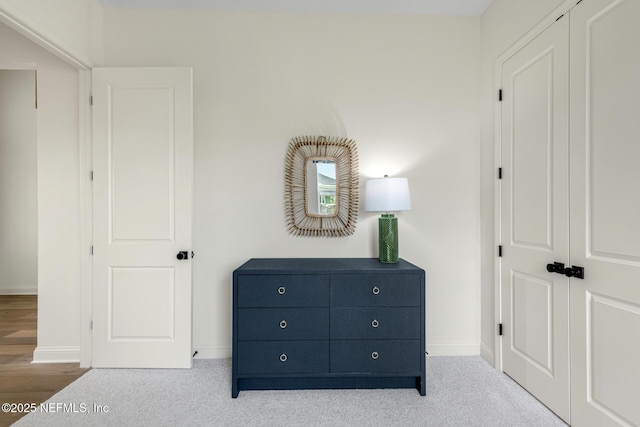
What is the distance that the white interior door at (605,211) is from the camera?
150cm

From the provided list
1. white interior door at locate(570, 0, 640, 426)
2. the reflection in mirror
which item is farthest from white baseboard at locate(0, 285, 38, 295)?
white interior door at locate(570, 0, 640, 426)

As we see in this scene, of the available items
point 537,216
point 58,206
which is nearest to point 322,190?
point 537,216

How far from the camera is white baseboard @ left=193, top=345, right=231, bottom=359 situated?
8.87ft

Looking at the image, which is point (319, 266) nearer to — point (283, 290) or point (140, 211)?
point (283, 290)

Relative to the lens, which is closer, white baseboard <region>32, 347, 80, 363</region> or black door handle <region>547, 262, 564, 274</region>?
black door handle <region>547, 262, 564, 274</region>

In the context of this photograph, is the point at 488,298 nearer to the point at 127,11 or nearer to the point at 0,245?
the point at 127,11

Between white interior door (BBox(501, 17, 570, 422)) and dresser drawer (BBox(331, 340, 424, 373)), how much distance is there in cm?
74

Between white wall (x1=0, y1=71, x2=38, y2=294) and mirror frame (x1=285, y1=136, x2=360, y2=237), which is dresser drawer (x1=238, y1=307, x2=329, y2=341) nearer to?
mirror frame (x1=285, y1=136, x2=360, y2=237)

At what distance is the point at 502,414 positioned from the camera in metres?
1.97

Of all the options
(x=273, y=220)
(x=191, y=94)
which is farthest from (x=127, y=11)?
(x=273, y=220)

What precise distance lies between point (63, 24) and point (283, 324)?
8.35 ft

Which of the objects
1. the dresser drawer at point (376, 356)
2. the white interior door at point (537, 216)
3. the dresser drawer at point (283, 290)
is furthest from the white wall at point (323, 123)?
the dresser drawer at point (376, 356)

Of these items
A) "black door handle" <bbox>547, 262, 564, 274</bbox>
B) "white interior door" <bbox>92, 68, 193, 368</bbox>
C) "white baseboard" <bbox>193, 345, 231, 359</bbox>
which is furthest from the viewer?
"white baseboard" <bbox>193, 345, 231, 359</bbox>

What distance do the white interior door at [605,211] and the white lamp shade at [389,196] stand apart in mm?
1001
